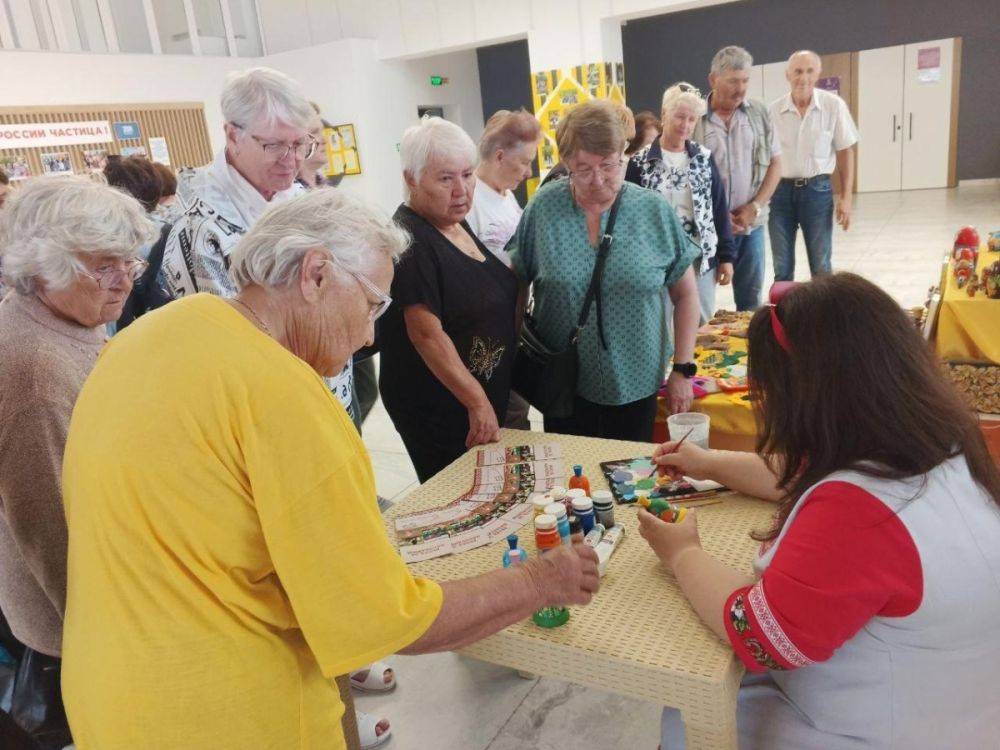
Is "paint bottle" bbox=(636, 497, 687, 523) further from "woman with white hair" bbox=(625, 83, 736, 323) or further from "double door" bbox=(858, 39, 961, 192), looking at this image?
"double door" bbox=(858, 39, 961, 192)

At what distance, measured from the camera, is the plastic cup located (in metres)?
1.87

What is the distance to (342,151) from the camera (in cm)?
979

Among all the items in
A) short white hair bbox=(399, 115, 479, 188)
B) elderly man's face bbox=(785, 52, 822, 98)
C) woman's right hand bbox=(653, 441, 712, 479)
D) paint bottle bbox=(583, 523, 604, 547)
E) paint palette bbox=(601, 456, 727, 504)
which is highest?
elderly man's face bbox=(785, 52, 822, 98)

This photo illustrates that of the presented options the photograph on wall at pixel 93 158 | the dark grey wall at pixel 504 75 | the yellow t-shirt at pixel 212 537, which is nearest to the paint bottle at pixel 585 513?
the yellow t-shirt at pixel 212 537

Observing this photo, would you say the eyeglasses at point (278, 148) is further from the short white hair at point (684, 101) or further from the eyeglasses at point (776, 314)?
the short white hair at point (684, 101)

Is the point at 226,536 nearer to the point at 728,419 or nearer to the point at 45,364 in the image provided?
the point at 45,364

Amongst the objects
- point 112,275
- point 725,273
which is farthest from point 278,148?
point 725,273

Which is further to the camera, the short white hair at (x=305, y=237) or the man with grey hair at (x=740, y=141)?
the man with grey hair at (x=740, y=141)

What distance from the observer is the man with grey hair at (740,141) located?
4059 millimetres

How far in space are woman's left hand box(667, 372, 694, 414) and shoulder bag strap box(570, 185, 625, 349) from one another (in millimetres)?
324

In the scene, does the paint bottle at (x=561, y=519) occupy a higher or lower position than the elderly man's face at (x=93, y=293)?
lower

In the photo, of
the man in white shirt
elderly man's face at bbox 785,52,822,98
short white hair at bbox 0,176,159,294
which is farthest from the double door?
short white hair at bbox 0,176,159,294

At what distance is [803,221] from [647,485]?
12.5 ft

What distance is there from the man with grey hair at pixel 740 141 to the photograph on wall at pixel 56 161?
6613mm
